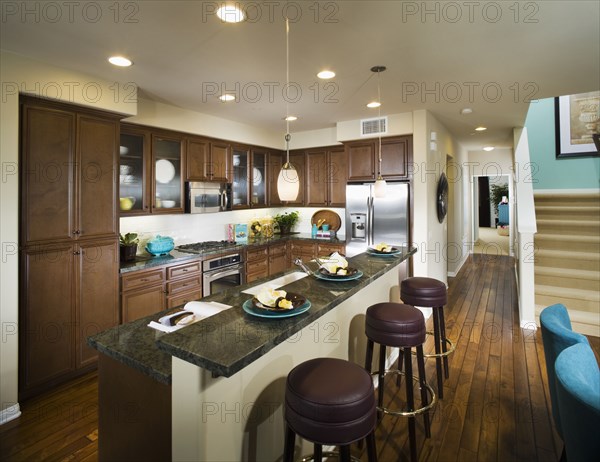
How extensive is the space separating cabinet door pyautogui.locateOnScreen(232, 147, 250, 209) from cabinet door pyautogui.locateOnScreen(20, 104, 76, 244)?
7.32 ft

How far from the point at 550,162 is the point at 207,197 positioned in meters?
5.63

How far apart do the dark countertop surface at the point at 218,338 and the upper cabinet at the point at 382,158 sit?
2857mm

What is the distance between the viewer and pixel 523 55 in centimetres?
258

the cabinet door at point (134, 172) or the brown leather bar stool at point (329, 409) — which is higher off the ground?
the cabinet door at point (134, 172)

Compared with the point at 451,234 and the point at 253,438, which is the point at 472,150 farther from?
the point at 253,438

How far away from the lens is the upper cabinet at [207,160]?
4.17 meters

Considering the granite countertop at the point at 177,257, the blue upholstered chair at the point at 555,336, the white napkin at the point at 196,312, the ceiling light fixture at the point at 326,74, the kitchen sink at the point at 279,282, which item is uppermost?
the ceiling light fixture at the point at 326,74

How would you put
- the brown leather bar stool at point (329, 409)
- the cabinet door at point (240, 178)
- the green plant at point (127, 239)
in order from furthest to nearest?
the cabinet door at point (240, 178)
the green plant at point (127, 239)
the brown leather bar stool at point (329, 409)

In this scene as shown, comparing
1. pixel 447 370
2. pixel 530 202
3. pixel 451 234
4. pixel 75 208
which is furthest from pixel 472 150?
pixel 75 208

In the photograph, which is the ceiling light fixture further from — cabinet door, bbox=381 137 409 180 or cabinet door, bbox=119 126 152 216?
cabinet door, bbox=119 126 152 216

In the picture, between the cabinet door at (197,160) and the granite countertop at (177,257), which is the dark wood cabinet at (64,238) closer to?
the granite countertop at (177,257)

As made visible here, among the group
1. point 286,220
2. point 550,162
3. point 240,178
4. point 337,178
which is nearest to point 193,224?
point 240,178

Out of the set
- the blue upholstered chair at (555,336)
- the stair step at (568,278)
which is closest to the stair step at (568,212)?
the stair step at (568,278)

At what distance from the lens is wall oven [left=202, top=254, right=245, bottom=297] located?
392 cm
